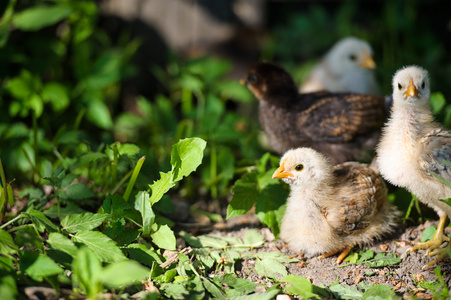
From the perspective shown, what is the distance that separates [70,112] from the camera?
14.5 feet

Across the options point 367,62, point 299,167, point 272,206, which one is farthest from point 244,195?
point 367,62

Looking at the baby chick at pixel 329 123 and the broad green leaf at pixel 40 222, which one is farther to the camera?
the baby chick at pixel 329 123

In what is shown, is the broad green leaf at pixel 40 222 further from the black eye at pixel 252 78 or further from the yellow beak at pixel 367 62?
the yellow beak at pixel 367 62

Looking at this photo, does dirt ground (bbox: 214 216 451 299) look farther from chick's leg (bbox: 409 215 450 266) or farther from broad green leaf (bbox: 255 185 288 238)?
broad green leaf (bbox: 255 185 288 238)

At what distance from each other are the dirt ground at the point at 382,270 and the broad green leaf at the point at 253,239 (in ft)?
0.13

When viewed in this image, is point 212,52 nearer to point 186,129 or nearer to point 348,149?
point 186,129

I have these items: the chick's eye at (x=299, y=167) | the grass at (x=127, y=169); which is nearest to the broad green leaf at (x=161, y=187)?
the grass at (x=127, y=169)

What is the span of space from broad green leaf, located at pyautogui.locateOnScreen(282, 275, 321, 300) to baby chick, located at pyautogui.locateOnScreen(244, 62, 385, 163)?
3.38ft

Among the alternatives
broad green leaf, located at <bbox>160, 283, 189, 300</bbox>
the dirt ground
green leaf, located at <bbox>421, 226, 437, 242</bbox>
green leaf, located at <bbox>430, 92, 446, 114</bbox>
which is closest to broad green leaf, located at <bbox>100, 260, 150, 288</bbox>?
broad green leaf, located at <bbox>160, 283, 189, 300</bbox>

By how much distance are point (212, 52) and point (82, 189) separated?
116 inches

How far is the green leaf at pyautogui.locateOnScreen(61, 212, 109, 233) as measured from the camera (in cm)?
244

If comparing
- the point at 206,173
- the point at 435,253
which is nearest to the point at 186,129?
the point at 206,173

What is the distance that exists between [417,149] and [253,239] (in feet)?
3.79

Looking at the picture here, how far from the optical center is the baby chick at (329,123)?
10.6ft
